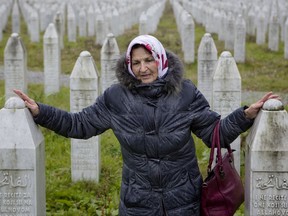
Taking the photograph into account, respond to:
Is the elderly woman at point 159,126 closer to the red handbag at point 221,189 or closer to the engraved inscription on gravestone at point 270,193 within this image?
the red handbag at point 221,189

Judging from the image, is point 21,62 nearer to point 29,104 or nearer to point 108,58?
point 108,58

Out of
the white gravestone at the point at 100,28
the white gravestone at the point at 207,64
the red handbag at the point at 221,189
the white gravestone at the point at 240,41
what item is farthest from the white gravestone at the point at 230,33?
the red handbag at the point at 221,189

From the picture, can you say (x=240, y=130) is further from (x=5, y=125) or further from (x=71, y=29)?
(x=71, y=29)

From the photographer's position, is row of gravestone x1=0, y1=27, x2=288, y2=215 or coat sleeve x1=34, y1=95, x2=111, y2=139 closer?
row of gravestone x1=0, y1=27, x2=288, y2=215

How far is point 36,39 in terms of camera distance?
21219mm

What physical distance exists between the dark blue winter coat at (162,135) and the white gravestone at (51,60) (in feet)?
27.6

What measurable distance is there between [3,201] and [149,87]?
1464 millimetres

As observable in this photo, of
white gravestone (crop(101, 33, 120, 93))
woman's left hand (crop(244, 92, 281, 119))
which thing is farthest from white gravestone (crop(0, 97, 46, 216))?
white gravestone (crop(101, 33, 120, 93))

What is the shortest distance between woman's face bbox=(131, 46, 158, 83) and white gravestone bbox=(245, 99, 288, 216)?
80 centimetres

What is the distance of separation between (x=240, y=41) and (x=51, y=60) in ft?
20.5

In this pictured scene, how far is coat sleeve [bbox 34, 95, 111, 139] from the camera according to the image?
4375mm

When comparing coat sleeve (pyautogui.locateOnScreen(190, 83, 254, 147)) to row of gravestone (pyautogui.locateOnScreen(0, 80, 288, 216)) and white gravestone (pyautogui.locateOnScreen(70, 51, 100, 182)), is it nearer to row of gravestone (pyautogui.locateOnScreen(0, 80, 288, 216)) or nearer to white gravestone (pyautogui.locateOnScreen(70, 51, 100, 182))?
row of gravestone (pyautogui.locateOnScreen(0, 80, 288, 216))

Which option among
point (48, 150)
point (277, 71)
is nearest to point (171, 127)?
point (48, 150)

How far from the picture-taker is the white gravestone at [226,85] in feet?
23.2
